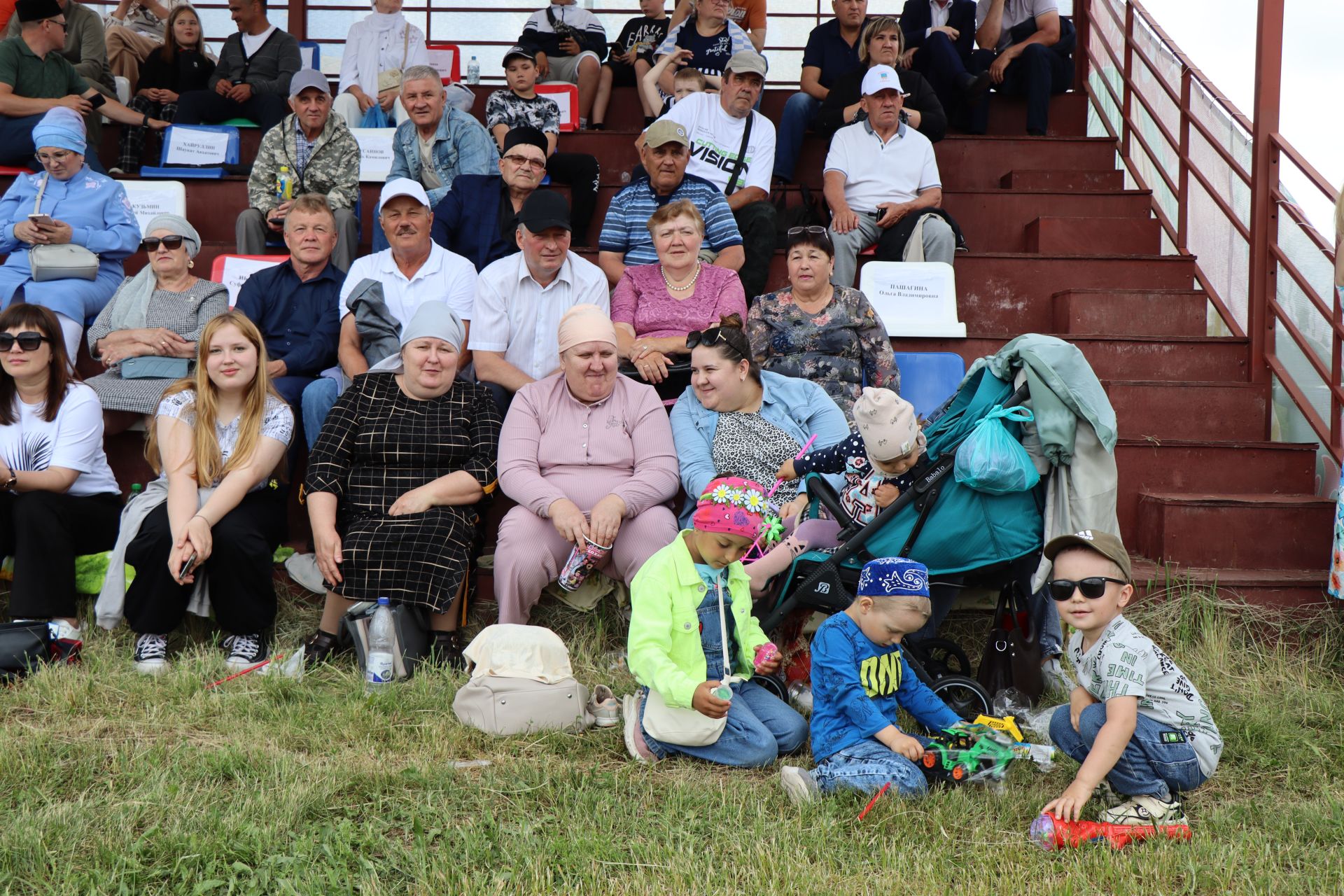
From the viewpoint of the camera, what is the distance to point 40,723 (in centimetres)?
366

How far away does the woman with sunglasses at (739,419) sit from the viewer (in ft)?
15.0

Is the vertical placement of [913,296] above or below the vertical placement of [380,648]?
above

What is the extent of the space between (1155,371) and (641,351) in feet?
7.95

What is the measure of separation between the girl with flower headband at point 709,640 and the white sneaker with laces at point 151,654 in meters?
1.71

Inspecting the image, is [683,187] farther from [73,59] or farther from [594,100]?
[73,59]

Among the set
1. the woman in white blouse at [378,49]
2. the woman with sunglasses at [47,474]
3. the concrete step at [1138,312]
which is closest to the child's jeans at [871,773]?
the woman with sunglasses at [47,474]

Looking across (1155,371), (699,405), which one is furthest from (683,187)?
(1155,371)

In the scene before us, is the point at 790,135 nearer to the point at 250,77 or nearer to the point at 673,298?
the point at 673,298

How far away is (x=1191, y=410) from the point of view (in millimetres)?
5379

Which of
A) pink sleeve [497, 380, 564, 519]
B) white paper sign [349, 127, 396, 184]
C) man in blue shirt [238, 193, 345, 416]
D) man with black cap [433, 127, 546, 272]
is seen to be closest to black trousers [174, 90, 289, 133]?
white paper sign [349, 127, 396, 184]

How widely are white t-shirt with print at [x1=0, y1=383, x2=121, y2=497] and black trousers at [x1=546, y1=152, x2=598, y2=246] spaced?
9.57 ft

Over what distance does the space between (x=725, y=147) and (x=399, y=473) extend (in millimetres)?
2874

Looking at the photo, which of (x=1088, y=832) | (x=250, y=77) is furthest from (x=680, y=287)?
(x=250, y=77)

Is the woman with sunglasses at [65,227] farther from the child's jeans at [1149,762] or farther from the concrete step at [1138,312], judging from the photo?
the child's jeans at [1149,762]
